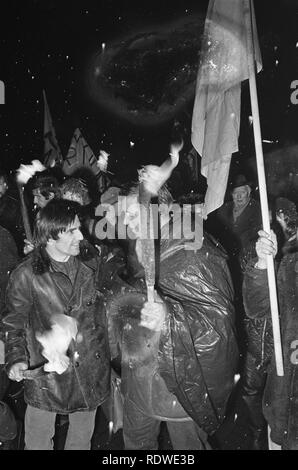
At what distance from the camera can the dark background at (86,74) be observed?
32.6ft

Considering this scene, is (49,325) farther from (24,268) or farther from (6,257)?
(6,257)

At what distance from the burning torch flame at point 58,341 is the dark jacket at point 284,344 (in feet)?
3.90

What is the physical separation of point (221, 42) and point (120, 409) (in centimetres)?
277

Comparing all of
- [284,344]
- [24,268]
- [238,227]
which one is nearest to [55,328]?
[24,268]

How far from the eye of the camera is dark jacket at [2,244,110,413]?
298 cm

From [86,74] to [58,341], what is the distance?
1042 cm

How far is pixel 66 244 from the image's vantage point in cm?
310

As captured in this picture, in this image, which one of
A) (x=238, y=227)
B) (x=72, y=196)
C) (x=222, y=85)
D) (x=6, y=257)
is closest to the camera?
(x=222, y=85)

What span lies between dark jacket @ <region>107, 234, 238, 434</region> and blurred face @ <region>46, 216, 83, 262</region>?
1.66ft

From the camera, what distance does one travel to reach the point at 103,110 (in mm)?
12047

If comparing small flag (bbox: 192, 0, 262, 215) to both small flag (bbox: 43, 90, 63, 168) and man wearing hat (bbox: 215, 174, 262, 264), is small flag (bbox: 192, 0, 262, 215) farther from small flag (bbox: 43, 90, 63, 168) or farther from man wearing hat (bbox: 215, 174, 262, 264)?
small flag (bbox: 43, 90, 63, 168)

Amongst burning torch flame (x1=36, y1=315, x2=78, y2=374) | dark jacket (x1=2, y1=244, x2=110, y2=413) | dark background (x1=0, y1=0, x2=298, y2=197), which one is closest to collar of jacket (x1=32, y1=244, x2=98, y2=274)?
dark jacket (x1=2, y1=244, x2=110, y2=413)

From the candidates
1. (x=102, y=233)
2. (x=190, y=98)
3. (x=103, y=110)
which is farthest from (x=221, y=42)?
(x=103, y=110)

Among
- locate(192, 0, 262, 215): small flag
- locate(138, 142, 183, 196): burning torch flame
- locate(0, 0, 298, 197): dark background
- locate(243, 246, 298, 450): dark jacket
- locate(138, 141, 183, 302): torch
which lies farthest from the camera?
locate(0, 0, 298, 197): dark background
